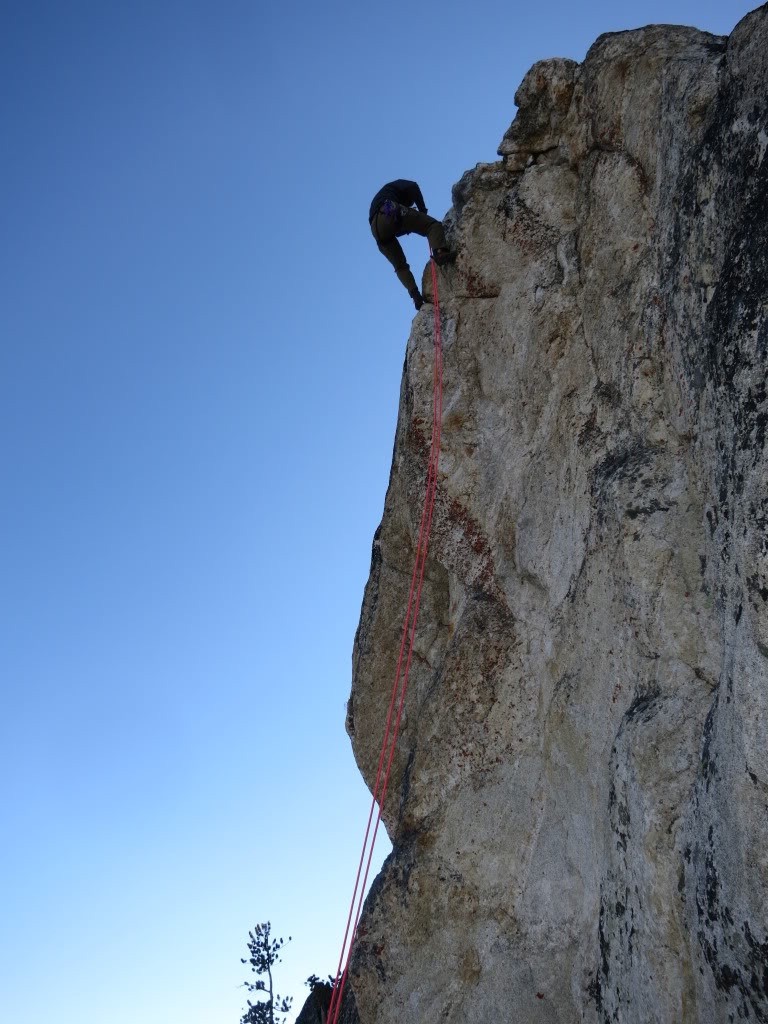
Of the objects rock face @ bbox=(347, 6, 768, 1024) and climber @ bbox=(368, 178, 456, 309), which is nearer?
rock face @ bbox=(347, 6, 768, 1024)

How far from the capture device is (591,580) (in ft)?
22.7

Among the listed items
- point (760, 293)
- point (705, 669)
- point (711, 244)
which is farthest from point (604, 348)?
point (705, 669)

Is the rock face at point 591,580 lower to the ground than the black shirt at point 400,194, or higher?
lower

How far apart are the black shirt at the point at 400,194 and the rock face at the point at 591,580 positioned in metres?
0.93

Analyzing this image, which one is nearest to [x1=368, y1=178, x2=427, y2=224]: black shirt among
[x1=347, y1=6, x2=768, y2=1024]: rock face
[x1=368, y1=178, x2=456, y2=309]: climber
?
[x1=368, y1=178, x2=456, y2=309]: climber

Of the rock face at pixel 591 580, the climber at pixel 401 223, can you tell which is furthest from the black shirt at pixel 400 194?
the rock face at pixel 591 580

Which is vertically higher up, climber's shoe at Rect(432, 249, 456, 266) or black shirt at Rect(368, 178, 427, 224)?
black shirt at Rect(368, 178, 427, 224)

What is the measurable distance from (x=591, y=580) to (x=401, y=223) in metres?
4.45

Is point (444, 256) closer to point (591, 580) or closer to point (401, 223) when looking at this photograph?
point (401, 223)

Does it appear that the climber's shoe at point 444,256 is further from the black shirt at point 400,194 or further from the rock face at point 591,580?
the black shirt at point 400,194

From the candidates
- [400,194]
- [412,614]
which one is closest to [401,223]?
[400,194]

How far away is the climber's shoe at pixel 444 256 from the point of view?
9094 millimetres

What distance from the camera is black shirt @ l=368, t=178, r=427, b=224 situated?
396 inches

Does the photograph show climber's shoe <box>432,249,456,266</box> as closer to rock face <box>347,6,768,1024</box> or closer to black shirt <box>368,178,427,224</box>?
rock face <box>347,6,768,1024</box>
